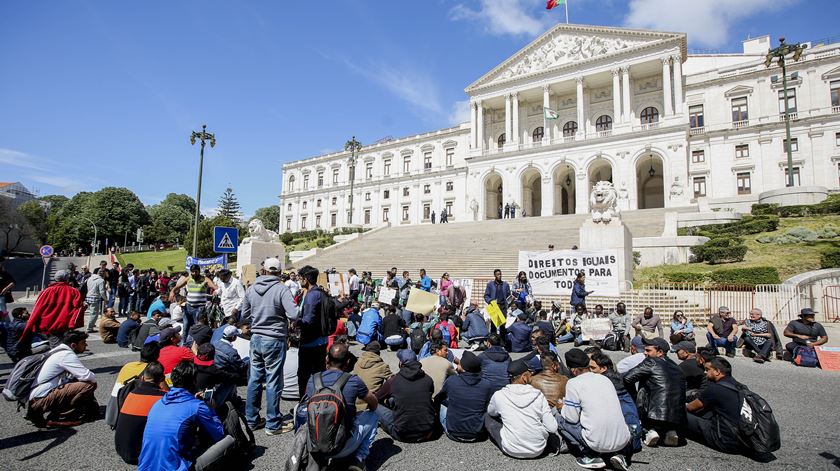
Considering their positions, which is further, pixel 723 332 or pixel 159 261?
pixel 159 261

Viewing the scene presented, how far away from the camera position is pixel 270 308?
497 centimetres

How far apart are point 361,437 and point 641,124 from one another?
4381cm

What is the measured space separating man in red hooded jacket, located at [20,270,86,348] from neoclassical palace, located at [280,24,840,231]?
3670cm

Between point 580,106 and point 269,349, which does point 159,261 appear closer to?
point 580,106

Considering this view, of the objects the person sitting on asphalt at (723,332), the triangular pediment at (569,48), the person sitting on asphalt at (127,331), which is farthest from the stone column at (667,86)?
the person sitting on asphalt at (127,331)

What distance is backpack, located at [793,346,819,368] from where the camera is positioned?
29.5ft

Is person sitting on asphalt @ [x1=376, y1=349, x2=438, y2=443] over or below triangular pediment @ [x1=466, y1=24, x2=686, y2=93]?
below

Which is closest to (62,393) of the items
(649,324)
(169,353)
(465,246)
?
(169,353)

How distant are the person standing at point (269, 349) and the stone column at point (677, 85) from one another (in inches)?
1645

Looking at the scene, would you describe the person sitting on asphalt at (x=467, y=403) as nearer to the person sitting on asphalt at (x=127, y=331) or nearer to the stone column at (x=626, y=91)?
the person sitting on asphalt at (x=127, y=331)

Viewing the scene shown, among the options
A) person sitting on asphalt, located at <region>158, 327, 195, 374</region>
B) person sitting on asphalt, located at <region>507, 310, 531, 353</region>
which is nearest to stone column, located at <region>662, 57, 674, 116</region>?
person sitting on asphalt, located at <region>507, 310, 531, 353</region>

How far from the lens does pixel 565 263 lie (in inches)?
542

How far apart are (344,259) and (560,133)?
30.1 m

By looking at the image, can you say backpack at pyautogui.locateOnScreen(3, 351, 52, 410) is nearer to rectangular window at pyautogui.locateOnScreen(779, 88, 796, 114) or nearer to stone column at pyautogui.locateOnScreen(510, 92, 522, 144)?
stone column at pyautogui.locateOnScreen(510, 92, 522, 144)
